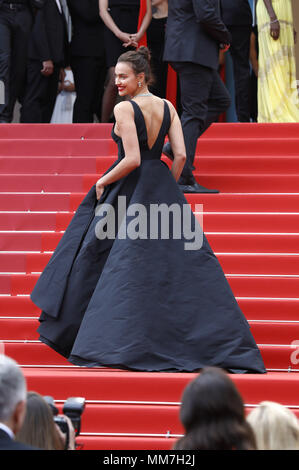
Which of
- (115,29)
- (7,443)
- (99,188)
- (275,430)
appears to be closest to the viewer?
(7,443)

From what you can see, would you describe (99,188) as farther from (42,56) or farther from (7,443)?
(42,56)

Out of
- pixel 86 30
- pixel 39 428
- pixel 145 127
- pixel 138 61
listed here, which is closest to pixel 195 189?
pixel 145 127

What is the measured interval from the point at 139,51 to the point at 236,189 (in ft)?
6.97

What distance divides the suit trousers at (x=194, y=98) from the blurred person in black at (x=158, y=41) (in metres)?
2.28

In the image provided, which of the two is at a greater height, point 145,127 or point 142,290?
point 145,127

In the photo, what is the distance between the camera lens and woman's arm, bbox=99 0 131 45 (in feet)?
28.5

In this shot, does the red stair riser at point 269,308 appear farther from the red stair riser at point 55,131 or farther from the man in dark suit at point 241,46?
the man in dark suit at point 241,46

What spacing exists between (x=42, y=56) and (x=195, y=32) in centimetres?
270

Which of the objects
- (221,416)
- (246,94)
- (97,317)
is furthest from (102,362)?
(246,94)

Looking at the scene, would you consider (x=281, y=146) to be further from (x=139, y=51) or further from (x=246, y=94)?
(x=139, y=51)

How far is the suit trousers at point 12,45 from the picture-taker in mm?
8430

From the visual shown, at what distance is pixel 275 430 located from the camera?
8.52ft

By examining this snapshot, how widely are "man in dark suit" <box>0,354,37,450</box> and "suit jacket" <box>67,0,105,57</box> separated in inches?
288

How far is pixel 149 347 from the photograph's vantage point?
4.59 metres
